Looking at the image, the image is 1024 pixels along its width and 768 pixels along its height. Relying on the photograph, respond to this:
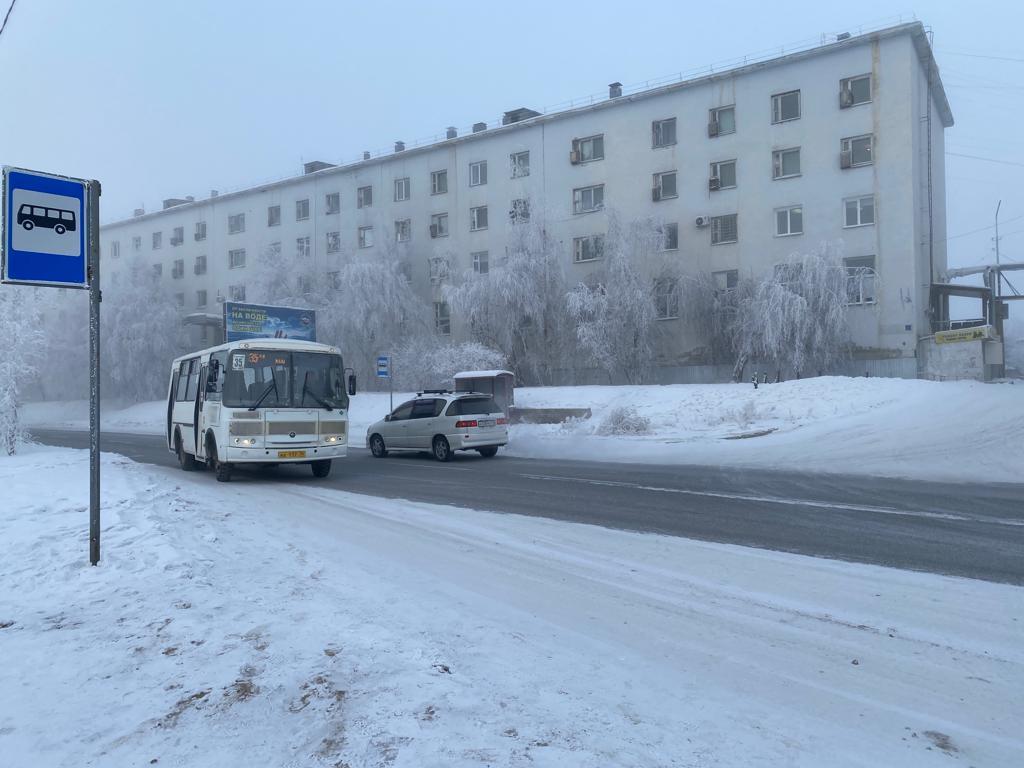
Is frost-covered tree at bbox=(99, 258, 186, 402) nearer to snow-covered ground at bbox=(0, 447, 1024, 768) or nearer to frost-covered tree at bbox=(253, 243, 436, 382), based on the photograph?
frost-covered tree at bbox=(253, 243, 436, 382)

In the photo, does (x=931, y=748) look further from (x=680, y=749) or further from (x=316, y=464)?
(x=316, y=464)

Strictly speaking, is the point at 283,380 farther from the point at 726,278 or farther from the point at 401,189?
the point at 401,189

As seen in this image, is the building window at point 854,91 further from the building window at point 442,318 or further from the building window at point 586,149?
the building window at point 442,318

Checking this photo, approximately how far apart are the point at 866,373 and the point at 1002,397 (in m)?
12.4

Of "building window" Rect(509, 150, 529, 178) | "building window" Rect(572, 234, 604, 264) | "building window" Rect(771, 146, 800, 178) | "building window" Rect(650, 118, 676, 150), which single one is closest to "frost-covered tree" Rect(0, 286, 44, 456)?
"building window" Rect(572, 234, 604, 264)

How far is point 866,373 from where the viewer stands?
34.1m

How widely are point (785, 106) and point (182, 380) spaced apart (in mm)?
30999

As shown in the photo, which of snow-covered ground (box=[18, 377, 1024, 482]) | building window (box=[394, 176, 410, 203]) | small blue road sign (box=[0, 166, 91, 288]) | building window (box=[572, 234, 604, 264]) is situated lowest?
snow-covered ground (box=[18, 377, 1024, 482])

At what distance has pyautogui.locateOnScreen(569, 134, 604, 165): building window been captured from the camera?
140 ft

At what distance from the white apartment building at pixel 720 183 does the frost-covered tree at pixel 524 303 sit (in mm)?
2076

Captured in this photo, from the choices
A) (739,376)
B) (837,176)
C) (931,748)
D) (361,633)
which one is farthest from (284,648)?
(837,176)

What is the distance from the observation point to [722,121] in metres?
39.1

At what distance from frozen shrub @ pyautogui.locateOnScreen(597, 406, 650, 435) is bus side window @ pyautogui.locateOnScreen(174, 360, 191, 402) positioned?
1314cm

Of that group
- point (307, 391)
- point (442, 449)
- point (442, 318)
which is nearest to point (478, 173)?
point (442, 318)
